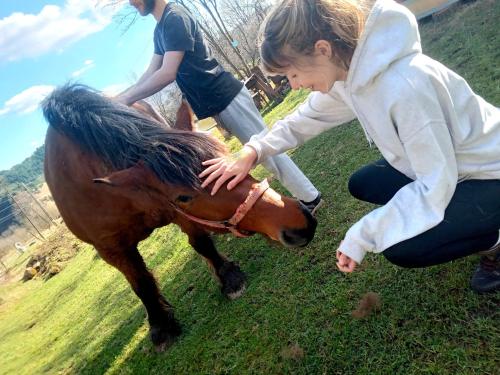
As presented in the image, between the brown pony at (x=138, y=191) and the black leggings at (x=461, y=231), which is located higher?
the brown pony at (x=138, y=191)

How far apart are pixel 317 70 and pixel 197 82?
1.87 m

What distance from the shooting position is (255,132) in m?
3.47

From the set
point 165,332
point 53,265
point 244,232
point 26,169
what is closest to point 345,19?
point 244,232

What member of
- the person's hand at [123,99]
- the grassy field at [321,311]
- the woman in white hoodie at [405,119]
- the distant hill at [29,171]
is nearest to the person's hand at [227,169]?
the woman in white hoodie at [405,119]

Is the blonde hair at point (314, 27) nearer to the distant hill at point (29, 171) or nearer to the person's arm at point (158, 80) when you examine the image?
the person's arm at point (158, 80)

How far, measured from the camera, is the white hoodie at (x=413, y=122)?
1.40m

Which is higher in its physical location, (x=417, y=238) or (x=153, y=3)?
(x=153, y=3)

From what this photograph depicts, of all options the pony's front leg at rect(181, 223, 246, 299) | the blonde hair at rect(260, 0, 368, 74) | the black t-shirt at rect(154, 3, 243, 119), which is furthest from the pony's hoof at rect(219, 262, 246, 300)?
the blonde hair at rect(260, 0, 368, 74)

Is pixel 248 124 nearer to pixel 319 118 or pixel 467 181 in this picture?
pixel 319 118

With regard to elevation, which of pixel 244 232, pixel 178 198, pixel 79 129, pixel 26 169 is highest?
pixel 26 169

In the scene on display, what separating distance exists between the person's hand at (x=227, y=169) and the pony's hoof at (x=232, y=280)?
4.14 ft

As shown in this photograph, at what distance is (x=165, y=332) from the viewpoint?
3.17 metres

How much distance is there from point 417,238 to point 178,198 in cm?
134

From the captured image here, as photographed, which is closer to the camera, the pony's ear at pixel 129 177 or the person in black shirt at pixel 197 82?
the pony's ear at pixel 129 177
